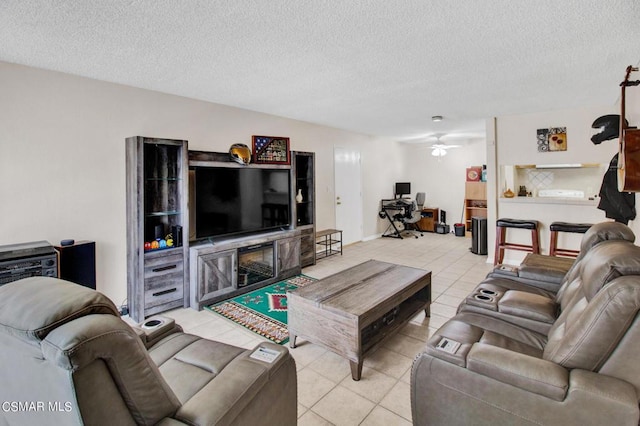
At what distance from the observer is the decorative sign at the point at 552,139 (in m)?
4.67

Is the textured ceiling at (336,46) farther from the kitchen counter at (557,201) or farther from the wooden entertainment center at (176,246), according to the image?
the kitchen counter at (557,201)

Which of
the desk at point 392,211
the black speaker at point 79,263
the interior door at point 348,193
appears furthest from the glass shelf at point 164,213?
the desk at point 392,211

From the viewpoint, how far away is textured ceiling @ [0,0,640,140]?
195cm

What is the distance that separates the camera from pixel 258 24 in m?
2.12

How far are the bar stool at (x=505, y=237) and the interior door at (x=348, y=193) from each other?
279 centimetres

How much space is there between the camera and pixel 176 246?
342 cm

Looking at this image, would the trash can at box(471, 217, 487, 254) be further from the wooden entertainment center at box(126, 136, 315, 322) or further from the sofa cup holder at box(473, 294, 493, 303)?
the sofa cup holder at box(473, 294, 493, 303)

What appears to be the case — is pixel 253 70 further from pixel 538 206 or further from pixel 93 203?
pixel 538 206

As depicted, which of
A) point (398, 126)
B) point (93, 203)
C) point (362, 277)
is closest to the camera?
point (362, 277)

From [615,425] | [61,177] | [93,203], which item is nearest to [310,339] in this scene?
[615,425]

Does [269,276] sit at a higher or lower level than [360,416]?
higher

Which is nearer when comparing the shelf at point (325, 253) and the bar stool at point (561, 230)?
the bar stool at point (561, 230)

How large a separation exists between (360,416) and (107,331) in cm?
156

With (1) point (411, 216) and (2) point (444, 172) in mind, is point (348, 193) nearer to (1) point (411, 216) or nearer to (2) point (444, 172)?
(1) point (411, 216)
